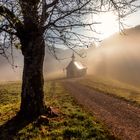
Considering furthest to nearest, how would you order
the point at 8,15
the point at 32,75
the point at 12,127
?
the point at 32,75 < the point at 12,127 < the point at 8,15

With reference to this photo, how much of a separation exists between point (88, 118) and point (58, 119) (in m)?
1.62

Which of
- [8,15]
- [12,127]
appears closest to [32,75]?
[12,127]

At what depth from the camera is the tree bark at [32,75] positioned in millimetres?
14725

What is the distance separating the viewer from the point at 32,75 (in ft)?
48.3

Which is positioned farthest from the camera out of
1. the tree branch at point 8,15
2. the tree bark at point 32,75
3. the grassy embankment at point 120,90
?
the grassy embankment at point 120,90

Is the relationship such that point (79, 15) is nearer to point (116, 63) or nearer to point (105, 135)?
point (105, 135)

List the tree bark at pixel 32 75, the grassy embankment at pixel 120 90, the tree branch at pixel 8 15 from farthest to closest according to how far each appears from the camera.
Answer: the grassy embankment at pixel 120 90 → the tree bark at pixel 32 75 → the tree branch at pixel 8 15

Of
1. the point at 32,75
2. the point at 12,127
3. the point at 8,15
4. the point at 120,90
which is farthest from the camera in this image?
the point at 120,90

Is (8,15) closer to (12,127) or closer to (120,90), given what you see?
(12,127)

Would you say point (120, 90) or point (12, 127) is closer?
point (12, 127)

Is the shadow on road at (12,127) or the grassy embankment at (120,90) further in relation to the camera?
the grassy embankment at (120,90)

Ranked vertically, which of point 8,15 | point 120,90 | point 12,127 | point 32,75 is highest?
point 8,15

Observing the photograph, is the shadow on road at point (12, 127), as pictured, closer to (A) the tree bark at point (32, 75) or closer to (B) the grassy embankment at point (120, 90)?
(A) the tree bark at point (32, 75)

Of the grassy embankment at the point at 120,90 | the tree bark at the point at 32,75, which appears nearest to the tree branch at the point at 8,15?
the tree bark at the point at 32,75
